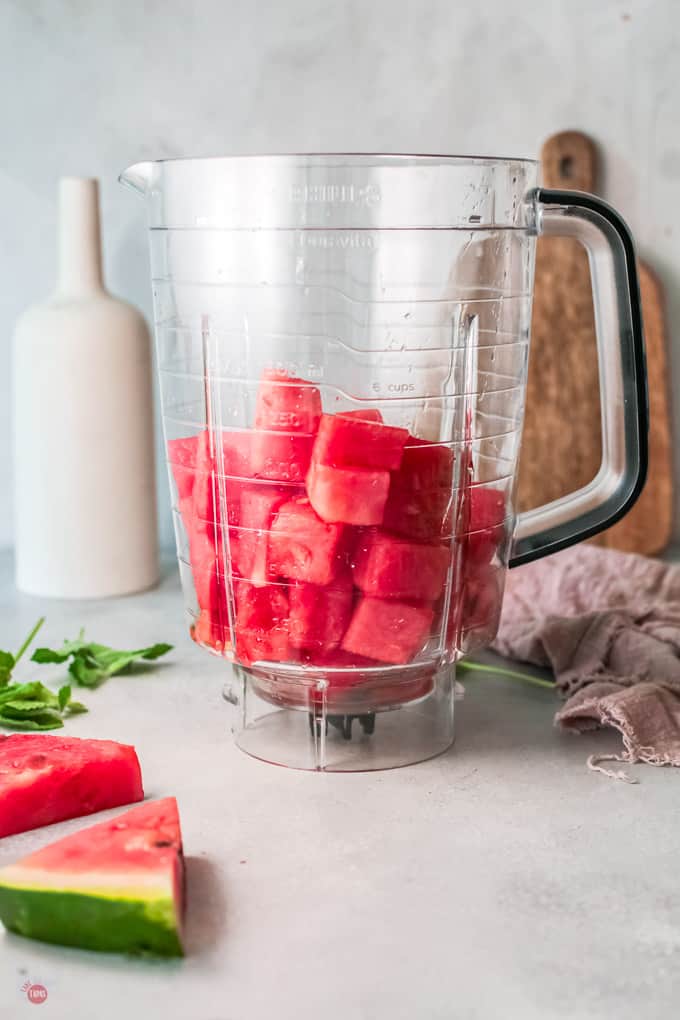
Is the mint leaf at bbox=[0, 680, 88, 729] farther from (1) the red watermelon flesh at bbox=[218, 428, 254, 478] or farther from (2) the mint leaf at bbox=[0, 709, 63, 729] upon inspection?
(1) the red watermelon flesh at bbox=[218, 428, 254, 478]

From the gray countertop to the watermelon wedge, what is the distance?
1cm

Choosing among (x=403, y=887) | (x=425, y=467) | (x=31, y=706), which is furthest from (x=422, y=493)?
(x=31, y=706)

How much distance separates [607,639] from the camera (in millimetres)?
1110

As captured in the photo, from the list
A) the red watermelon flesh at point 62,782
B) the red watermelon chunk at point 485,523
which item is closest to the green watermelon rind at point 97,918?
the red watermelon flesh at point 62,782

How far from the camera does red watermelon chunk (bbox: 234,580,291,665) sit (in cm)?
85

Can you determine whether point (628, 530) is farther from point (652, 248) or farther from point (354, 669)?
point (354, 669)

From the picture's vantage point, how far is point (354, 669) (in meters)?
0.85

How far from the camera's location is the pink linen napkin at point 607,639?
3.10 ft


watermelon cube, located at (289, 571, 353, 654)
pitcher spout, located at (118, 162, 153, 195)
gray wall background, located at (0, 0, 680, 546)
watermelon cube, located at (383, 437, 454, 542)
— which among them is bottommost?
watermelon cube, located at (289, 571, 353, 654)

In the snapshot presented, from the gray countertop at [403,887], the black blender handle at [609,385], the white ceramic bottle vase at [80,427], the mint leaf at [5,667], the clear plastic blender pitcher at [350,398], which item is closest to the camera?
the gray countertop at [403,887]

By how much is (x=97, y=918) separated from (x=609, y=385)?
→ 1.78 ft

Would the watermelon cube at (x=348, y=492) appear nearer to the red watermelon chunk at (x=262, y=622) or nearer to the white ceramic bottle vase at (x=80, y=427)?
the red watermelon chunk at (x=262, y=622)

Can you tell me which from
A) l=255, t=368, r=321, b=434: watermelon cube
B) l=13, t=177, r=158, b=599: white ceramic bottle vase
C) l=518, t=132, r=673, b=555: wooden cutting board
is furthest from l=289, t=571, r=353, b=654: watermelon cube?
l=518, t=132, r=673, b=555: wooden cutting board

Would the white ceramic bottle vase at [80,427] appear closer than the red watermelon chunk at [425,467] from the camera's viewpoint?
No
